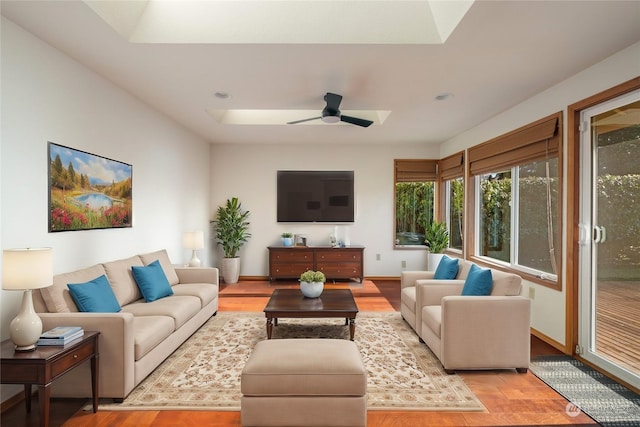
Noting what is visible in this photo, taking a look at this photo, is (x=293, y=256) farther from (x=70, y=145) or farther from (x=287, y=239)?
(x=70, y=145)

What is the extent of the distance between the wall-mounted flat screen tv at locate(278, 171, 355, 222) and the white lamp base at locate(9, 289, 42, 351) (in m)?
4.85

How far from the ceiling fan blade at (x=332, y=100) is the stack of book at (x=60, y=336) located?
3018 millimetres

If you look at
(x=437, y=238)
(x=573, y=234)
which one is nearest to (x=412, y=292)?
(x=573, y=234)

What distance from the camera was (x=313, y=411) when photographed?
2.13m

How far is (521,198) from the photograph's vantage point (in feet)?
14.4

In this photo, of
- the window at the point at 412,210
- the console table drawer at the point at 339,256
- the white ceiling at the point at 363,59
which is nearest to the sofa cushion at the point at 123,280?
the white ceiling at the point at 363,59

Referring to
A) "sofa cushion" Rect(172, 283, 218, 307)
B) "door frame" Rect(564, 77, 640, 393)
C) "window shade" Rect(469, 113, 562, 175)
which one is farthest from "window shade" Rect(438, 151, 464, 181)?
"sofa cushion" Rect(172, 283, 218, 307)

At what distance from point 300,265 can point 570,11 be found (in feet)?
17.0

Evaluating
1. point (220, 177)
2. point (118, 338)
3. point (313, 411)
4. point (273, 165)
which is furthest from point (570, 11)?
point (220, 177)

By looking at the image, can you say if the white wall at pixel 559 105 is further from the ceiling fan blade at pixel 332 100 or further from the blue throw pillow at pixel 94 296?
the blue throw pillow at pixel 94 296

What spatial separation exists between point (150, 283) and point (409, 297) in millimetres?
2720

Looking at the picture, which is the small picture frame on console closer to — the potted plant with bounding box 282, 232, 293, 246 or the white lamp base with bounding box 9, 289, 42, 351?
the potted plant with bounding box 282, 232, 293, 246

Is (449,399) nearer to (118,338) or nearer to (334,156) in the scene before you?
(118,338)

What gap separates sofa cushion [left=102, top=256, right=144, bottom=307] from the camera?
10.8 feet
